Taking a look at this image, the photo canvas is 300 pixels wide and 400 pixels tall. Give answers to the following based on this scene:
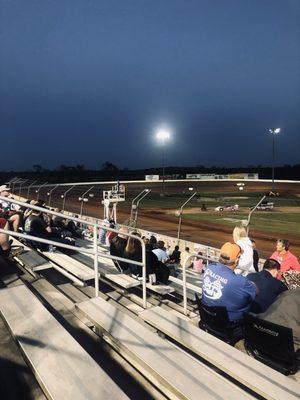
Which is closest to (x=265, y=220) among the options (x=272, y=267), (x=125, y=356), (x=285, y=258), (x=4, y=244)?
(x=285, y=258)

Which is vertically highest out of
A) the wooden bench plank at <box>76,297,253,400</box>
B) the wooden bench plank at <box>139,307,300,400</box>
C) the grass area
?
the wooden bench plank at <box>76,297,253,400</box>

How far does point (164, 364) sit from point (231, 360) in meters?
0.65

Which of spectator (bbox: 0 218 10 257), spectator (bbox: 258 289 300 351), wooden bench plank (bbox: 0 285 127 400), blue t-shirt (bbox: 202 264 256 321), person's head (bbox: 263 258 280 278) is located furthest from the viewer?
spectator (bbox: 0 218 10 257)

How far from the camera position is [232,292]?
403 centimetres

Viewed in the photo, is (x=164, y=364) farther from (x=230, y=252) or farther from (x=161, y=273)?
(x=161, y=273)

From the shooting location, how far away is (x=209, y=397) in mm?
2559

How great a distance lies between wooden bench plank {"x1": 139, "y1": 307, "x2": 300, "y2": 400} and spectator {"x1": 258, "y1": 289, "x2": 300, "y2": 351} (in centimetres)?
81

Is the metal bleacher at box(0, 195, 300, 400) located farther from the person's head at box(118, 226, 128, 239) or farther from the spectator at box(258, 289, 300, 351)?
the person's head at box(118, 226, 128, 239)

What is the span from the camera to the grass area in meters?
20.3

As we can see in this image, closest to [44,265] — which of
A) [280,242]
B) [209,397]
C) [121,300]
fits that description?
[121,300]

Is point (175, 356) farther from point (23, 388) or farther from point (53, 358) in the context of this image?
point (23, 388)

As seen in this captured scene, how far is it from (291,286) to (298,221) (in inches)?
745

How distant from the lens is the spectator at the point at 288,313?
380 centimetres

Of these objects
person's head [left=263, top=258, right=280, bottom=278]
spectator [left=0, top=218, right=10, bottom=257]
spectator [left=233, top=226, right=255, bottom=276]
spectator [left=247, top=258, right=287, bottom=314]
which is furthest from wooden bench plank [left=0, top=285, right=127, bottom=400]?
spectator [left=233, top=226, right=255, bottom=276]
